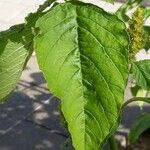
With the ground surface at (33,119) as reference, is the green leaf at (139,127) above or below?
above

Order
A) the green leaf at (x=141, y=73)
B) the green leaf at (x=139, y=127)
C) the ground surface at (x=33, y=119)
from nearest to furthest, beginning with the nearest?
the green leaf at (x=141, y=73), the green leaf at (x=139, y=127), the ground surface at (x=33, y=119)

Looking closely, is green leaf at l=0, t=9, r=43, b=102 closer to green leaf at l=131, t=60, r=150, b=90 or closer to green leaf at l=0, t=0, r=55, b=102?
green leaf at l=0, t=0, r=55, b=102

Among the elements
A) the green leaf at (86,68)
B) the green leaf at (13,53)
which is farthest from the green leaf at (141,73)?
the green leaf at (86,68)

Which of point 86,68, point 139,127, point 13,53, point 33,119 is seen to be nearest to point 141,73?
A: point 13,53

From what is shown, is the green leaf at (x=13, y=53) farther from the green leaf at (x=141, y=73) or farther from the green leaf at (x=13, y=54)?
the green leaf at (x=141, y=73)

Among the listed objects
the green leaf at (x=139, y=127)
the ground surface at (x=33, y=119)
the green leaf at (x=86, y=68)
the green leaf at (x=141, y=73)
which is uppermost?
the green leaf at (x=86, y=68)

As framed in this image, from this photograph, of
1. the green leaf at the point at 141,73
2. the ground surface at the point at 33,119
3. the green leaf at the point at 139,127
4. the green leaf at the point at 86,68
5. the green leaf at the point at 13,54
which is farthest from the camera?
the ground surface at the point at 33,119

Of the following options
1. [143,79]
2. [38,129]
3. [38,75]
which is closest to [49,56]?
[143,79]
